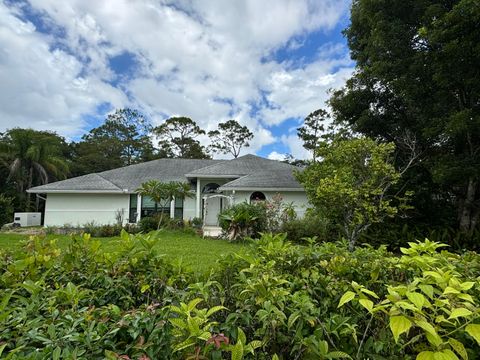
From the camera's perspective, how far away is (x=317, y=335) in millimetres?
1457

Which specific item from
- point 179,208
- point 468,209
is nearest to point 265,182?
point 179,208

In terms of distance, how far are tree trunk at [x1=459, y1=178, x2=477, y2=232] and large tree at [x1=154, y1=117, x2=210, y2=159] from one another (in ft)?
109

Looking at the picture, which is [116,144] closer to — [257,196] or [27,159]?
[27,159]

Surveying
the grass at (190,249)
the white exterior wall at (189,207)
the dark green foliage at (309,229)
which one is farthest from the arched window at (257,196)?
the white exterior wall at (189,207)

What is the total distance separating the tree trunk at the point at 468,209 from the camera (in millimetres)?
12188

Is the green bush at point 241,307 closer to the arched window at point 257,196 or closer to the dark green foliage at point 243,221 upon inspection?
the dark green foliage at point 243,221

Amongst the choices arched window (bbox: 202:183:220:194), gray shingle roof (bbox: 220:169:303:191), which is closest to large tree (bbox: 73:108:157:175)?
arched window (bbox: 202:183:220:194)

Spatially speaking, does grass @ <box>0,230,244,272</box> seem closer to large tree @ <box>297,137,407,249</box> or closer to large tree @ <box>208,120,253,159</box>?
large tree @ <box>297,137,407,249</box>

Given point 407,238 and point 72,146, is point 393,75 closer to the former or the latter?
point 407,238

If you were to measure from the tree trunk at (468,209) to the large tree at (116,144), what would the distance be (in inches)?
1453

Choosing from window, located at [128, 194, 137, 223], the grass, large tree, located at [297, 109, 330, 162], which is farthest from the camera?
large tree, located at [297, 109, 330, 162]

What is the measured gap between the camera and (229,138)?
4300 cm

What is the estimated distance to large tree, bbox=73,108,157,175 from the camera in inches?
1484

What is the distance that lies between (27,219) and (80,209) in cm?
592
